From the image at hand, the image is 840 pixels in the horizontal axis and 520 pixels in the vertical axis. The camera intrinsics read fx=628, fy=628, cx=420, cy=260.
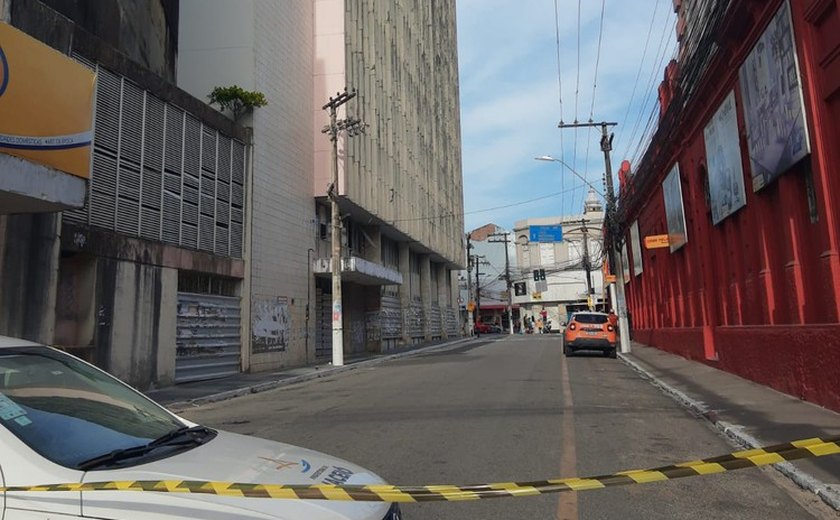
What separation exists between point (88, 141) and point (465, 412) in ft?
26.8

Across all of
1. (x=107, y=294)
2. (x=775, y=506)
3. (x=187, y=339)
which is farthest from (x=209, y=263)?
(x=775, y=506)

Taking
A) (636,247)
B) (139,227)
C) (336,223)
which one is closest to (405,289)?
(636,247)

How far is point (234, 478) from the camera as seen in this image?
2.79m

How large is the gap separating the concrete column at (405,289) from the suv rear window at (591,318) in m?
Result: 17.0

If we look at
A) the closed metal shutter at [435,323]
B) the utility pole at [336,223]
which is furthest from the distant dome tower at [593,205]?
the utility pole at [336,223]

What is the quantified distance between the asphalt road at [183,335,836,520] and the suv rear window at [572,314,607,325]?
7832mm

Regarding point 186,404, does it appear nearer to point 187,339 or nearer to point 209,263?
point 187,339

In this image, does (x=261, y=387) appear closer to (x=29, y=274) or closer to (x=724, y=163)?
(x=29, y=274)

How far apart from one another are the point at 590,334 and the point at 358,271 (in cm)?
967

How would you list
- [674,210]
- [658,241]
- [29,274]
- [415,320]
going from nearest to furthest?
[29,274] → [674,210] → [658,241] → [415,320]

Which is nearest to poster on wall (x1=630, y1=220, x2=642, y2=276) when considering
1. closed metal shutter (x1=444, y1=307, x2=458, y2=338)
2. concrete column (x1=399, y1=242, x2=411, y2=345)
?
A: concrete column (x1=399, y1=242, x2=411, y2=345)

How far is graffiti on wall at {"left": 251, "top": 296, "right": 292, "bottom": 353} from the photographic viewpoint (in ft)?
67.7

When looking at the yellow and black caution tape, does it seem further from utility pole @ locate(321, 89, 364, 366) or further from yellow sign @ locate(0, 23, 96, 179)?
utility pole @ locate(321, 89, 364, 366)

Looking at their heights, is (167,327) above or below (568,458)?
above
